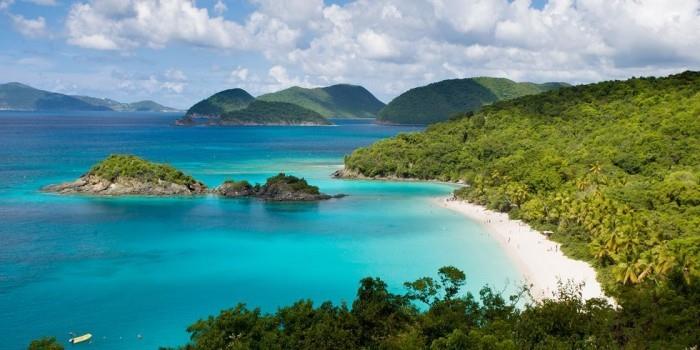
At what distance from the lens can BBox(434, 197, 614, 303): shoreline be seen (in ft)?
143

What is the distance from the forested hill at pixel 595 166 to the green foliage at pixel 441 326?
7.77 meters

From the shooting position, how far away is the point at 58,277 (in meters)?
47.9

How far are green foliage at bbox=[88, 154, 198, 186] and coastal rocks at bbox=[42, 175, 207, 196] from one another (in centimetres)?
56

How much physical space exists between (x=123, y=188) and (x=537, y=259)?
65633 millimetres

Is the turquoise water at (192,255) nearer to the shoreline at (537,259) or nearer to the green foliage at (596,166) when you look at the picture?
the shoreline at (537,259)

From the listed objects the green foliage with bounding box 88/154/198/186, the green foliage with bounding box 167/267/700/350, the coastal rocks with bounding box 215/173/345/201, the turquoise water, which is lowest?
the turquoise water

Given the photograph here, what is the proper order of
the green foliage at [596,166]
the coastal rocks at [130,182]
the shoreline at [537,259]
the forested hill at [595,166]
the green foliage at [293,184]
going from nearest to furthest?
the shoreline at [537,259]
the green foliage at [596,166]
the forested hill at [595,166]
the green foliage at [293,184]
the coastal rocks at [130,182]

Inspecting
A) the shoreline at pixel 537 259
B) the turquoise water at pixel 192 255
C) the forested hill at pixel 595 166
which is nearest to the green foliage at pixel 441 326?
the shoreline at pixel 537 259

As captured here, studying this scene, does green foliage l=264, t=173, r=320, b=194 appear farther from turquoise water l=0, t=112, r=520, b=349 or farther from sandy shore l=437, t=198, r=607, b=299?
sandy shore l=437, t=198, r=607, b=299

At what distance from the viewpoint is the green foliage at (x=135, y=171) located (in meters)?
90.9

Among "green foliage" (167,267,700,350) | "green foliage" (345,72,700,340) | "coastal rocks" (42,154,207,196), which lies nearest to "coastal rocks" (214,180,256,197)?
"coastal rocks" (42,154,207,196)

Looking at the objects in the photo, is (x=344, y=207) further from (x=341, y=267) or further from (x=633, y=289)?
(x=633, y=289)

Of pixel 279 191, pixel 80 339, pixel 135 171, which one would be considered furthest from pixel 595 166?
pixel 135 171

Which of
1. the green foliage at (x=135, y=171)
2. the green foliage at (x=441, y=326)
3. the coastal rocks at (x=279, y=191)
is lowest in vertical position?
the coastal rocks at (x=279, y=191)
